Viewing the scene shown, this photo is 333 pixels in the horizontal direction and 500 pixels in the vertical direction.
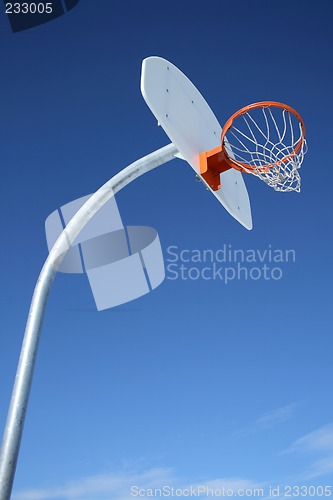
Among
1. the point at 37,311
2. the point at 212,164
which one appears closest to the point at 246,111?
the point at 212,164

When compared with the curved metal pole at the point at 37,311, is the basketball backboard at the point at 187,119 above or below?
above

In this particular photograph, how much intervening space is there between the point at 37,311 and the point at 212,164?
2.44 metres

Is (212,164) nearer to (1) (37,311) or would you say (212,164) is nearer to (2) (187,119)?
(2) (187,119)

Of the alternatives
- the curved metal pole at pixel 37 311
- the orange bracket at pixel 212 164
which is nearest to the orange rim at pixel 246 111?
the orange bracket at pixel 212 164

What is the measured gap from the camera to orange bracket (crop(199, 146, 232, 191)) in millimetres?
5273

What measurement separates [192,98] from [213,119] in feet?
1.63

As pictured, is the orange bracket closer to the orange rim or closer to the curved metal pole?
the orange rim

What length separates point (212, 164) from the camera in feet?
17.4

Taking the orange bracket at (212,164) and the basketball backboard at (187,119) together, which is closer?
the basketball backboard at (187,119)

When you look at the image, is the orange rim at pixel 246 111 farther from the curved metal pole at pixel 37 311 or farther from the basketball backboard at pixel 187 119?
the curved metal pole at pixel 37 311

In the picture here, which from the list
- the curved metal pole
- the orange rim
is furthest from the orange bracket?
the curved metal pole

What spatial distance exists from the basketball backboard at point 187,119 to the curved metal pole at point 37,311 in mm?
335

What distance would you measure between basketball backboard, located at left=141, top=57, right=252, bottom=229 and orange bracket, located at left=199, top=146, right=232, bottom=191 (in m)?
0.08

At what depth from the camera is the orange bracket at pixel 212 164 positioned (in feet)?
17.3
